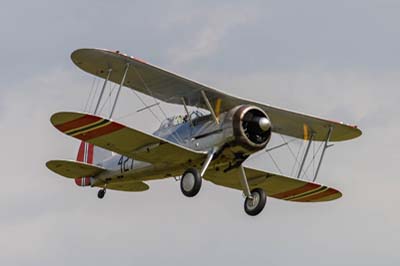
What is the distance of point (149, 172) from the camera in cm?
2659

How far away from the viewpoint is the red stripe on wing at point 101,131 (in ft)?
79.8

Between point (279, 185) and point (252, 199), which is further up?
point (279, 185)

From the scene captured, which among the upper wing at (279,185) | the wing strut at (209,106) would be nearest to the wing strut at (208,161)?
the wing strut at (209,106)

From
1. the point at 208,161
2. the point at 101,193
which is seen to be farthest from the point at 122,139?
the point at 101,193

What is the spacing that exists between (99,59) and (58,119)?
5.83ft

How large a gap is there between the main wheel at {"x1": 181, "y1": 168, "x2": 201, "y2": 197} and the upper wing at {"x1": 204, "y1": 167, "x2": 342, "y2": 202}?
1589 millimetres

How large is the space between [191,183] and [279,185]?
4.04 m

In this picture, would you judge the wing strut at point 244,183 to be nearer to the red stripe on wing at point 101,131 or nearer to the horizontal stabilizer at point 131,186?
the horizontal stabilizer at point 131,186

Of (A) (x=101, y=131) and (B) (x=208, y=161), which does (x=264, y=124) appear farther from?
(A) (x=101, y=131)

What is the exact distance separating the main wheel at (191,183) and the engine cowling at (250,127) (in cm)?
→ 108

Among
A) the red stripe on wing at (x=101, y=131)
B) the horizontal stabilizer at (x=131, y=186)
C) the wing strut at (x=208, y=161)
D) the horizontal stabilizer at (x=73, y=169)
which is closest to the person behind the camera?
the red stripe on wing at (x=101, y=131)

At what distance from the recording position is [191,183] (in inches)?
984

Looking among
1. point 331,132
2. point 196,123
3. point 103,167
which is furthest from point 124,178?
point 331,132

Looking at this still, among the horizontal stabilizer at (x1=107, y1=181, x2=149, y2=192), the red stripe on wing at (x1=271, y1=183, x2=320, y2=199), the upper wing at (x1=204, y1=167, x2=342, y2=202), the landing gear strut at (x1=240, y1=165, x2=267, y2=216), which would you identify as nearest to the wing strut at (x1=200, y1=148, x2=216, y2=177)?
the landing gear strut at (x1=240, y1=165, x2=267, y2=216)
